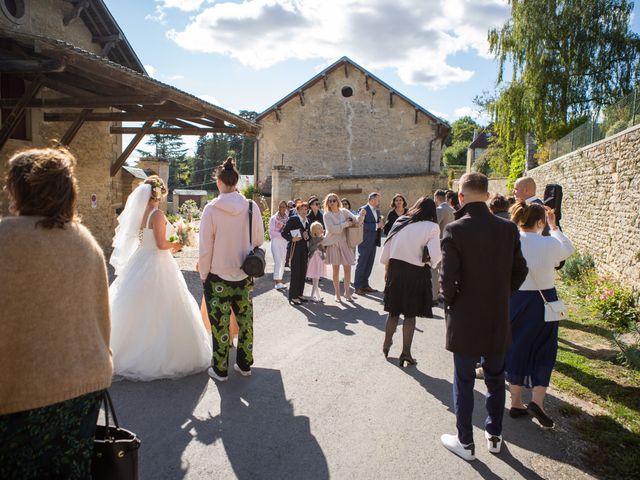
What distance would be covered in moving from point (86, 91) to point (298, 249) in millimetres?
7721

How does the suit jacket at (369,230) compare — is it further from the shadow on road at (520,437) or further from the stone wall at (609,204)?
the shadow on road at (520,437)

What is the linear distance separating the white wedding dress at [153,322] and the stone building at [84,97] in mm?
2953

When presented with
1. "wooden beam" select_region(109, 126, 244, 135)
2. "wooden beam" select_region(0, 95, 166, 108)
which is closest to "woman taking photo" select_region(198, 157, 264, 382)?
"wooden beam" select_region(0, 95, 166, 108)

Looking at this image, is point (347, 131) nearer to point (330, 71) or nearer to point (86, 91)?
point (330, 71)

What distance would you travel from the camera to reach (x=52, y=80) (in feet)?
32.8

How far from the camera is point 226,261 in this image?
4738 mm

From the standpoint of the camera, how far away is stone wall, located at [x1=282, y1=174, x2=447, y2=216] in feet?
80.2

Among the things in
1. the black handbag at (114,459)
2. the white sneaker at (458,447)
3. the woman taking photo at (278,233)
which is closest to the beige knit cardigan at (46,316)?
the black handbag at (114,459)

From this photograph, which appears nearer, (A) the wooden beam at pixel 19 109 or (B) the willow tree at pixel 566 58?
(A) the wooden beam at pixel 19 109

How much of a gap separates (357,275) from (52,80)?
794 centimetres

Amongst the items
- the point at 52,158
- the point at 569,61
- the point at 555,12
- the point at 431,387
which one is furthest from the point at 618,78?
the point at 52,158

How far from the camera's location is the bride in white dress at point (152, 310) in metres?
4.83

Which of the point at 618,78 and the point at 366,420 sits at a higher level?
the point at 618,78

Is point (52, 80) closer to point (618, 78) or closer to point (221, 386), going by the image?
point (221, 386)
